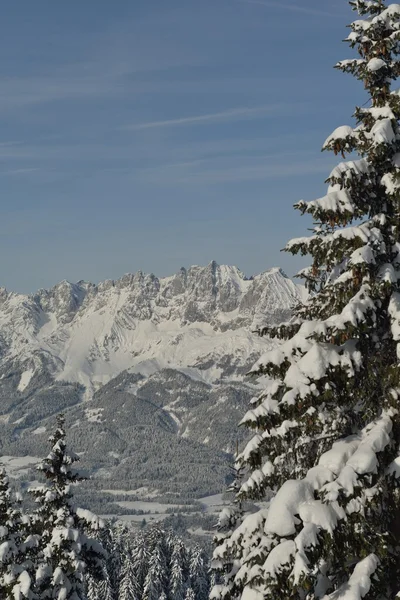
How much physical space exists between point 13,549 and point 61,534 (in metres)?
2.17

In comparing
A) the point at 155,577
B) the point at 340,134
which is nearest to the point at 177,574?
the point at 155,577

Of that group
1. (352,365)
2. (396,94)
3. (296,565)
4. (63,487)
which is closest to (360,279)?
(352,365)

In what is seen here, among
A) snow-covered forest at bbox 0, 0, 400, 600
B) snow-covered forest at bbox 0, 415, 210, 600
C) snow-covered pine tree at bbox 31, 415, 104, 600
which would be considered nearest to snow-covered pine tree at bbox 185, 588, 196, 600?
snow-covered forest at bbox 0, 415, 210, 600

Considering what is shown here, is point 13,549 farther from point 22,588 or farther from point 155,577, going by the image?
point 155,577

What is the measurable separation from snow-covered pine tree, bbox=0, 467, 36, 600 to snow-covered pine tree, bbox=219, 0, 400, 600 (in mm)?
14811

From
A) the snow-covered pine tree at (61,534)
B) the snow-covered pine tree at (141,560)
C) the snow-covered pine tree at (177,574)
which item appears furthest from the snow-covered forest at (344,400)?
the snow-covered pine tree at (141,560)

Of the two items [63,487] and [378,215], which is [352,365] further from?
[63,487]

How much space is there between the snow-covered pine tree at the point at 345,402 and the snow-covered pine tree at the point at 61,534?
14315 millimetres

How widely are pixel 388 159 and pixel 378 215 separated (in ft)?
3.66

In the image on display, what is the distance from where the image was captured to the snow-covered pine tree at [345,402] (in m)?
10.4

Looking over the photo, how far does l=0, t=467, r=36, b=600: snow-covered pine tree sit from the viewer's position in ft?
83.4

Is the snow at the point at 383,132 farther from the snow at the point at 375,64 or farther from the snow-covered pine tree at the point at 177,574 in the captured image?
the snow-covered pine tree at the point at 177,574

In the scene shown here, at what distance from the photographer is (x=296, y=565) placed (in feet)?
32.3

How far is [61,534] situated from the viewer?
2605 cm
